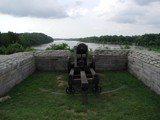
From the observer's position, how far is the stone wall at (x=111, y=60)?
37.3 ft

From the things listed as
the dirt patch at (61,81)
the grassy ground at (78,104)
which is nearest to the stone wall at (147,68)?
the grassy ground at (78,104)

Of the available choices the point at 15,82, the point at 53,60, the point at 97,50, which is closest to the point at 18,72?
the point at 15,82

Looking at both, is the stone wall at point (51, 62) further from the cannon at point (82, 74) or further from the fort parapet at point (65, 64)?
the cannon at point (82, 74)

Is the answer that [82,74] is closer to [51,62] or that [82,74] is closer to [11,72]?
[11,72]

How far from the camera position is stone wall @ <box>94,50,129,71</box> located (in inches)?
447

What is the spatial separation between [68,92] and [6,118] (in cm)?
226

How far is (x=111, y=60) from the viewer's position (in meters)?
11.5

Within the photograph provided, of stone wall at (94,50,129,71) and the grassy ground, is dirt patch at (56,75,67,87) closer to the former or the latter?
the grassy ground

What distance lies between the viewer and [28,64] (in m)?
10.1

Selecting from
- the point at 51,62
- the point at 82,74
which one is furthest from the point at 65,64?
the point at 82,74

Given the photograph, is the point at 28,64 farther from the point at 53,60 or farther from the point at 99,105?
the point at 99,105

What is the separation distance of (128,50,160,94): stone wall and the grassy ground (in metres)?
0.21

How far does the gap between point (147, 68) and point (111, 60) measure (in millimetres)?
3586

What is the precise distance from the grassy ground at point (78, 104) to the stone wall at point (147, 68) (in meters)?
0.21
